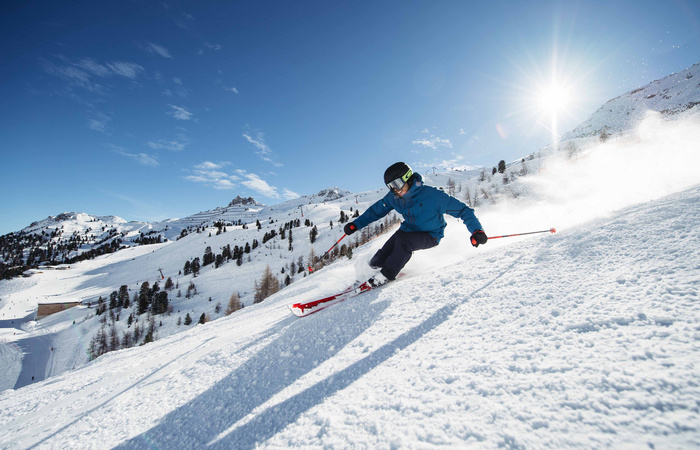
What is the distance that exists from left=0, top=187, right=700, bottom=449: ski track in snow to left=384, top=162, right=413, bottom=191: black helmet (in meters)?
1.92

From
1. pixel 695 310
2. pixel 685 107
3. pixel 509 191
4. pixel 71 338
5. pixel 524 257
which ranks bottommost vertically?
pixel 71 338

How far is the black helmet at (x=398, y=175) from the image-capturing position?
472cm

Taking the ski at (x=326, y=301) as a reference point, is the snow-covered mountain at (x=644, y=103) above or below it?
above

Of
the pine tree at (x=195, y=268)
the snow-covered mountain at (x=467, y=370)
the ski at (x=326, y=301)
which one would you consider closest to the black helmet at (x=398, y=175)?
the snow-covered mountain at (x=467, y=370)

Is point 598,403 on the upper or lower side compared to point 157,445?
upper

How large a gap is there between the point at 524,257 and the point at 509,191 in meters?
40.5

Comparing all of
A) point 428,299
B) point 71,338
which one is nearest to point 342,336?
point 428,299

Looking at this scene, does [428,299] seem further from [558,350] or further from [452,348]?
[558,350]

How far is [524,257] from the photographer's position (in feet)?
11.4

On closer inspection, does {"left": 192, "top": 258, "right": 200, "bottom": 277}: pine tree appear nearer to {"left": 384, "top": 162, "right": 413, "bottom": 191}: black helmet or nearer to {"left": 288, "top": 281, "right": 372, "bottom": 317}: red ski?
{"left": 288, "top": 281, "right": 372, "bottom": 317}: red ski

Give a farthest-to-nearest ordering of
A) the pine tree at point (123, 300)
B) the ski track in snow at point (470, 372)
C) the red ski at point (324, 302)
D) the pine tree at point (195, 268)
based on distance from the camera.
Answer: the pine tree at point (195, 268)
the pine tree at point (123, 300)
the red ski at point (324, 302)
the ski track in snow at point (470, 372)

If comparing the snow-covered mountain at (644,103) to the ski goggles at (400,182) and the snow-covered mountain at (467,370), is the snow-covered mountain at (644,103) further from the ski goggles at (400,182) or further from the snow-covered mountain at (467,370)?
the snow-covered mountain at (467,370)

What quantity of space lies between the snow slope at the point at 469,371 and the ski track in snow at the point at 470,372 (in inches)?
0.4

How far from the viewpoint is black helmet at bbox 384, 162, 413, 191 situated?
4723 millimetres
